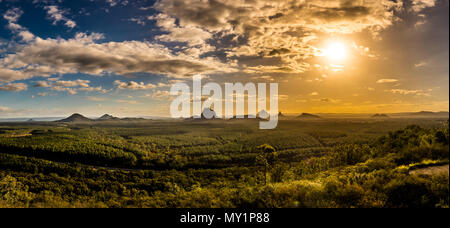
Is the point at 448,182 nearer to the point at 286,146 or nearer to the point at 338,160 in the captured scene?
the point at 338,160

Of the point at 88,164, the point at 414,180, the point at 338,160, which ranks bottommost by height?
the point at 88,164

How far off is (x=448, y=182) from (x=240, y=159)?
306ft

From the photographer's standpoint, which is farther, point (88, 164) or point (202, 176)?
point (88, 164)

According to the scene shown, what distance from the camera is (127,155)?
104m
